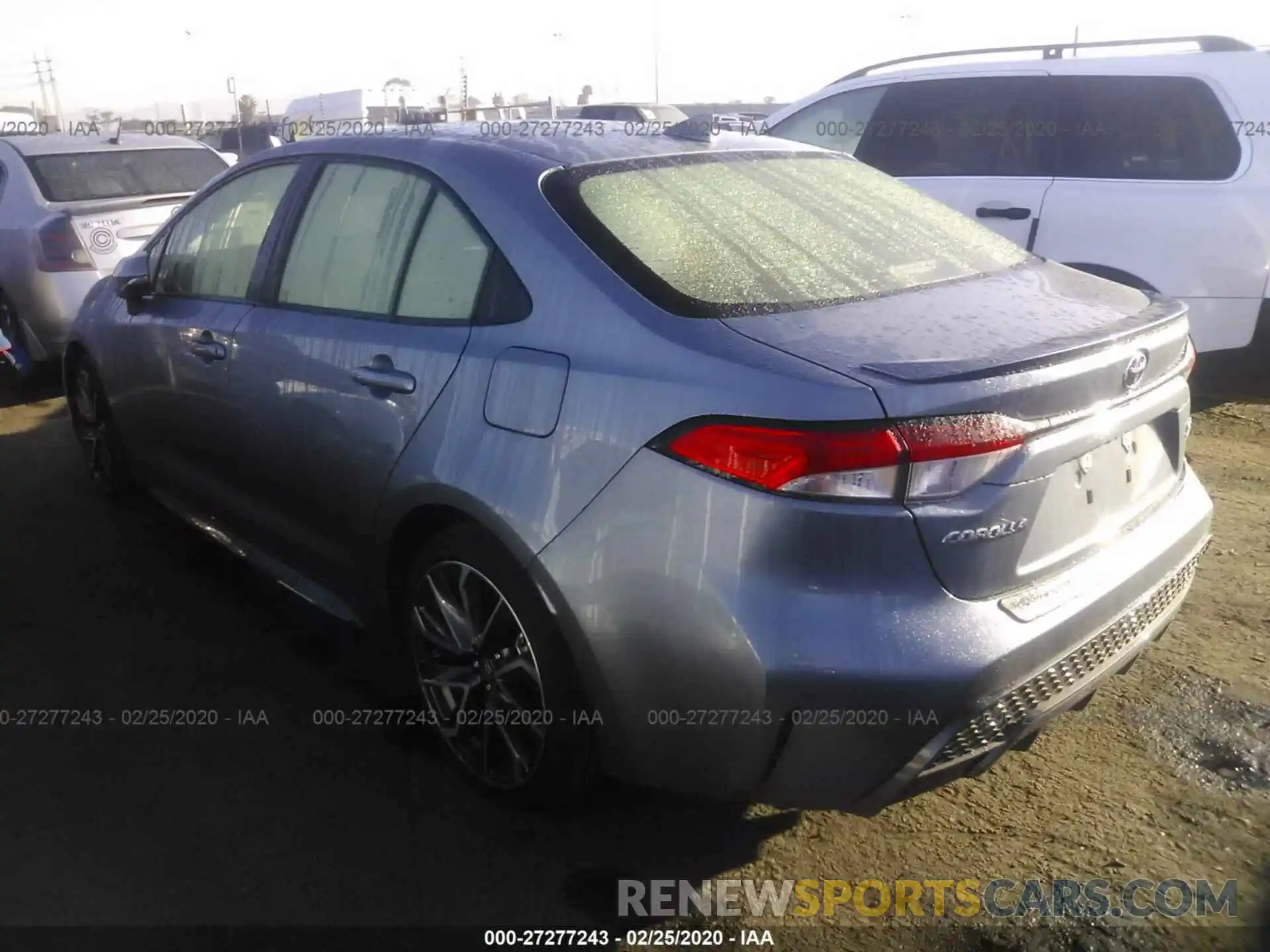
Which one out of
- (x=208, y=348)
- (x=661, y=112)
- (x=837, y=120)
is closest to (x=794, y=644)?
(x=208, y=348)

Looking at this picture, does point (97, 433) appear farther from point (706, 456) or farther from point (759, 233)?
point (706, 456)

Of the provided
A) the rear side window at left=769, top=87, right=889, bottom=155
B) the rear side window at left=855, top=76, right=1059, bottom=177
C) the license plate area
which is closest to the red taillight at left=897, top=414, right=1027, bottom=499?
the license plate area

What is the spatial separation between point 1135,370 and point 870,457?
775 mm

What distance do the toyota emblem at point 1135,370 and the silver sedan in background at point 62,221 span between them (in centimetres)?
551

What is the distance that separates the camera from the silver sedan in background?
6.46 m

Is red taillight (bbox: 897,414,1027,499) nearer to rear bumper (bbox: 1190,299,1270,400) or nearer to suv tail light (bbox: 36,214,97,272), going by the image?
rear bumper (bbox: 1190,299,1270,400)

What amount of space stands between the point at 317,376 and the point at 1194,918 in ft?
8.31

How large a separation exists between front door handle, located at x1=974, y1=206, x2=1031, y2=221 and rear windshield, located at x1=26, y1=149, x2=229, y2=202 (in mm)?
4549

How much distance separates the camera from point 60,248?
6438mm

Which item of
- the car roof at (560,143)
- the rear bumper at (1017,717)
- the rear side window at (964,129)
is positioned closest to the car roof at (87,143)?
the car roof at (560,143)

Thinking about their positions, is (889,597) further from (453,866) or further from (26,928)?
(26,928)

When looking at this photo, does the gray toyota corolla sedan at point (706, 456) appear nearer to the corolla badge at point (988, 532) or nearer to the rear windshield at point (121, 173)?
the corolla badge at point (988, 532)

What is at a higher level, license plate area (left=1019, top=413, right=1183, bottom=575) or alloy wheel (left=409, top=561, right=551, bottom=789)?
license plate area (left=1019, top=413, right=1183, bottom=575)

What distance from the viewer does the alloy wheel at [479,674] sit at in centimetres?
254
